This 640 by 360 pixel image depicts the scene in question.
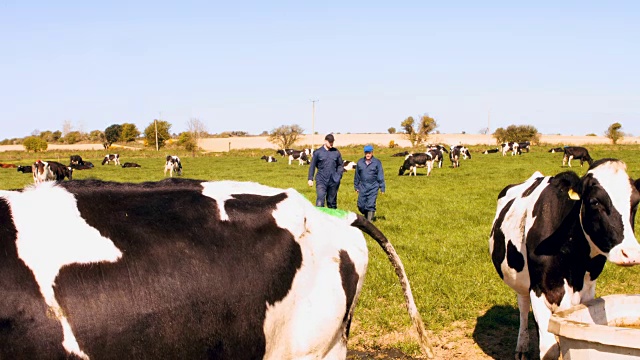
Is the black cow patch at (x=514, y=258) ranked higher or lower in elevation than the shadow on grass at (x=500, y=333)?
higher

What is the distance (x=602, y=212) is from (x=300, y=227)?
2.80 m

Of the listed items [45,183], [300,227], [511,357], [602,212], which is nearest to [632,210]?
[602,212]

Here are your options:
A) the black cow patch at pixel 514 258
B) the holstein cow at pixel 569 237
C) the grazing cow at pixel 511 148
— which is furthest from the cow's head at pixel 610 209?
the grazing cow at pixel 511 148

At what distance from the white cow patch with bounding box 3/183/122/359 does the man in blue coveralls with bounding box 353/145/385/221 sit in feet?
35.4

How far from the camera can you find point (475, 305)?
7852 mm

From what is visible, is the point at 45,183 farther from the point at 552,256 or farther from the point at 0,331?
the point at 552,256

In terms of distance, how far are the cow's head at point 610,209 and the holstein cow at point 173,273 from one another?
2.30m

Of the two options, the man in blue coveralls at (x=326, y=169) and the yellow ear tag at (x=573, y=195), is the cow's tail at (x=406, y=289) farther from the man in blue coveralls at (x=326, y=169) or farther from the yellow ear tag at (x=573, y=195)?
the man in blue coveralls at (x=326, y=169)

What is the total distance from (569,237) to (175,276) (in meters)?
3.66

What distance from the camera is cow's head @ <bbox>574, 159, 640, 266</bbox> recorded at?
15.6 feet

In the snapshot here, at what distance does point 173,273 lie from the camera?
3.06 metres

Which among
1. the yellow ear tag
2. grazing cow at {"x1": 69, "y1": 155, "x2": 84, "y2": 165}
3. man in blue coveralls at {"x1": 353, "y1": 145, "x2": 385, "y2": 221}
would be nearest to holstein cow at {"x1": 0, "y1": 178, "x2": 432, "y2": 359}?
the yellow ear tag

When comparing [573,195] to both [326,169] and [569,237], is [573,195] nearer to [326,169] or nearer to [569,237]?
[569,237]

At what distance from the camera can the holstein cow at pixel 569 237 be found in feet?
15.9
